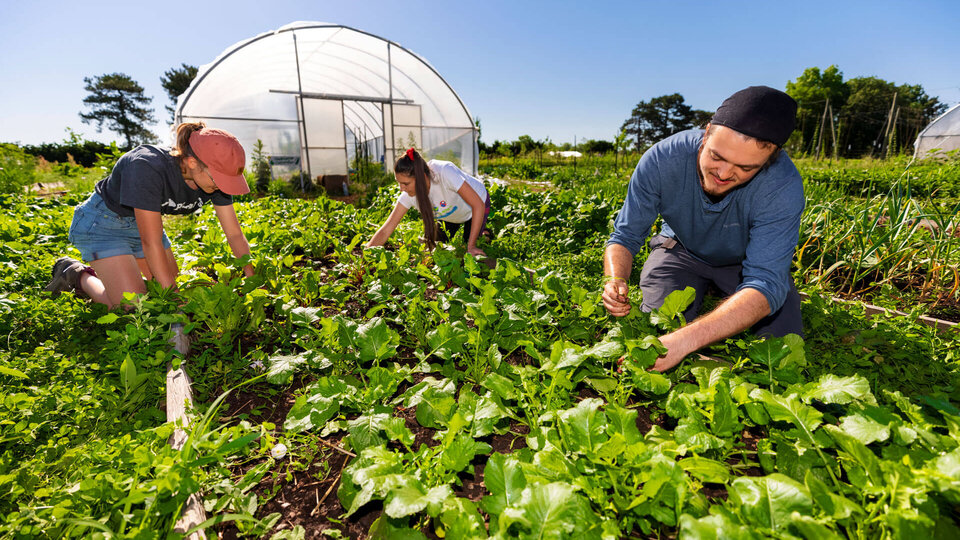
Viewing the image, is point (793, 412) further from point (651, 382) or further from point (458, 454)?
point (458, 454)

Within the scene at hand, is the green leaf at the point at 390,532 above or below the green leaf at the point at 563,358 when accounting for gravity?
below

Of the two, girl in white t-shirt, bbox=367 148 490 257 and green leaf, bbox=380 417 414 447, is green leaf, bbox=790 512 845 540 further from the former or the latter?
girl in white t-shirt, bbox=367 148 490 257

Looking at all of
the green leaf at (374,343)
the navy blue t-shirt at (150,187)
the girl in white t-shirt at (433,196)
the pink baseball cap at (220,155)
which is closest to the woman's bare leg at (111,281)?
the navy blue t-shirt at (150,187)

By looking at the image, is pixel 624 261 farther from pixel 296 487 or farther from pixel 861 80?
pixel 861 80

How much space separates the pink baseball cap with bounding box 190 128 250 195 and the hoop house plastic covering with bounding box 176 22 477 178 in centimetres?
758

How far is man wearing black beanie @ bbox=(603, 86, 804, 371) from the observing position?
1591mm

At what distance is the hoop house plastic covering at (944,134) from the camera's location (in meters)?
14.7

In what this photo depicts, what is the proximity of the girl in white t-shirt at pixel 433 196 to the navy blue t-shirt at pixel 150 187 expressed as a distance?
123 centimetres

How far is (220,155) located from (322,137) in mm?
8554

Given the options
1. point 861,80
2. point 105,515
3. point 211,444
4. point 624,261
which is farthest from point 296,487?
point 861,80

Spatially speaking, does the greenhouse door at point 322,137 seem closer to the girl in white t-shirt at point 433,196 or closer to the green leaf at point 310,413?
the girl in white t-shirt at point 433,196

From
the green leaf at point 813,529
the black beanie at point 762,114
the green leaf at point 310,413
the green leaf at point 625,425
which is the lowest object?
the green leaf at point 310,413

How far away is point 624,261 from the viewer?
7.29ft

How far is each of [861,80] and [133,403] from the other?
60794 millimetres
